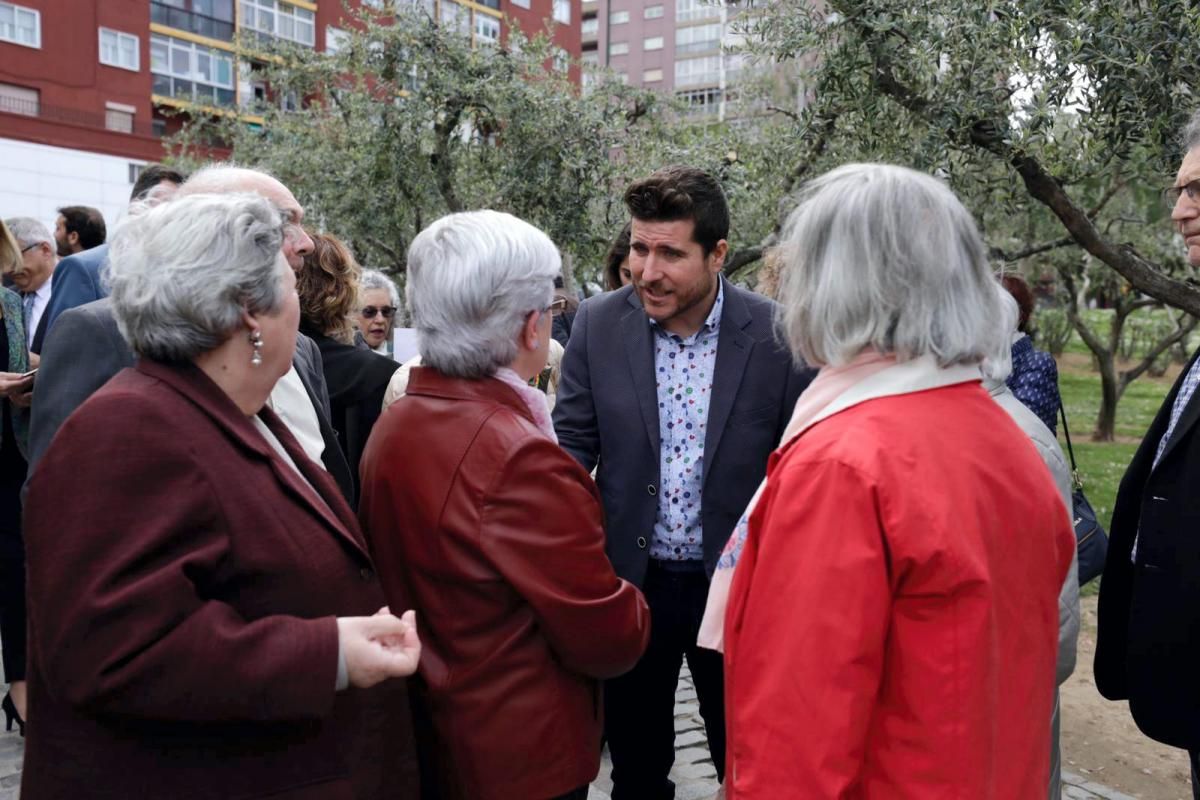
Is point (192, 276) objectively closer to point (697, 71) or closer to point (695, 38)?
point (695, 38)

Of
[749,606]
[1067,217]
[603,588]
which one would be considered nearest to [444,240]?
[603,588]

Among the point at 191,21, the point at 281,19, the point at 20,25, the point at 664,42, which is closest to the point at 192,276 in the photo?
the point at 20,25

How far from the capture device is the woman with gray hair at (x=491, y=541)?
2.12m

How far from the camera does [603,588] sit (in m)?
2.20

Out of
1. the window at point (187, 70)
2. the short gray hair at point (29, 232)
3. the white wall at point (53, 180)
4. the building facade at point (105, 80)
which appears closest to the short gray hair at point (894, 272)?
the short gray hair at point (29, 232)

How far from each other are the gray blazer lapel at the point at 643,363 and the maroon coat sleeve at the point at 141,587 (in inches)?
67.6

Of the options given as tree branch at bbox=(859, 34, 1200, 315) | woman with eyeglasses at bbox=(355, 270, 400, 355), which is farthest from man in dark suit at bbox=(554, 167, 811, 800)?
tree branch at bbox=(859, 34, 1200, 315)

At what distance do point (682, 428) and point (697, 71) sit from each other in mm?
84771

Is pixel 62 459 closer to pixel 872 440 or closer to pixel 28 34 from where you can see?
pixel 872 440

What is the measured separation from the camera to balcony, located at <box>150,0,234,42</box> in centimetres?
3509

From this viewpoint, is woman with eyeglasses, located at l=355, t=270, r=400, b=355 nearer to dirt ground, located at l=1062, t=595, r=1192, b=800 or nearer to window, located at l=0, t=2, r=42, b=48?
dirt ground, located at l=1062, t=595, r=1192, b=800

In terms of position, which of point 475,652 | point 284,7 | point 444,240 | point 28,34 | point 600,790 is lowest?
point 600,790

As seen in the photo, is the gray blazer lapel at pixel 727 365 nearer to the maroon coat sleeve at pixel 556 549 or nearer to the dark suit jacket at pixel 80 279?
the maroon coat sleeve at pixel 556 549

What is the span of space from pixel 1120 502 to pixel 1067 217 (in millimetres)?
3804
